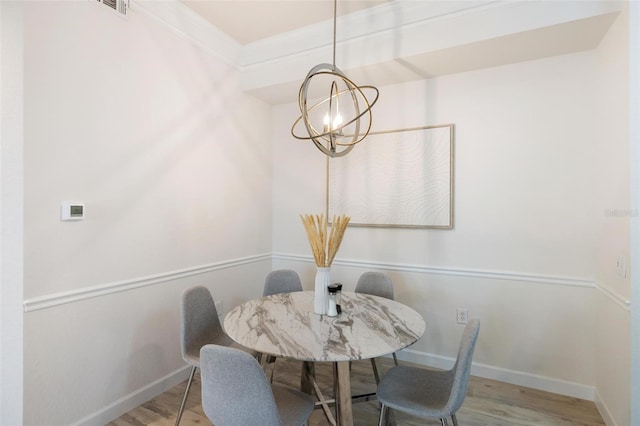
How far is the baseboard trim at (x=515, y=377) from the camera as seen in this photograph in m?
2.43

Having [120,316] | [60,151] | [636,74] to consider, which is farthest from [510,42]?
[120,316]

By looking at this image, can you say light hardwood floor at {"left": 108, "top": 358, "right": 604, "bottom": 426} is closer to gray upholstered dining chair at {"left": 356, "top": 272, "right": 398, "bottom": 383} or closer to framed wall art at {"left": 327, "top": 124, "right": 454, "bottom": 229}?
gray upholstered dining chair at {"left": 356, "top": 272, "right": 398, "bottom": 383}

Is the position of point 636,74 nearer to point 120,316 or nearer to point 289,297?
point 289,297

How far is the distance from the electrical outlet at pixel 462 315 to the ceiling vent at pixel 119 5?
3341 mm

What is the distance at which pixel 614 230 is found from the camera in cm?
207

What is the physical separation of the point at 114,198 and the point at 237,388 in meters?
1.54

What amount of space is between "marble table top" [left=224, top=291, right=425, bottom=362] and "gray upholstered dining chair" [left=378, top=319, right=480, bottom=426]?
229mm

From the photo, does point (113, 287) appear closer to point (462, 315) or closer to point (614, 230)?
point (462, 315)

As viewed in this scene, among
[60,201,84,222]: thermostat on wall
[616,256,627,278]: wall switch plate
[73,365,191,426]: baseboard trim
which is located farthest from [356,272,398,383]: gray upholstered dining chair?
[60,201,84,222]: thermostat on wall

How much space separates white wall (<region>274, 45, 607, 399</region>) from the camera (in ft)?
7.96

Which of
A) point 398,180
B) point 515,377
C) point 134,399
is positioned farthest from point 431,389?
point 134,399

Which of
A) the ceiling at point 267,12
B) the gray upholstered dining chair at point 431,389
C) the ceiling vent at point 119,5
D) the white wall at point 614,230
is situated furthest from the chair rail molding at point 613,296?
the ceiling vent at point 119,5

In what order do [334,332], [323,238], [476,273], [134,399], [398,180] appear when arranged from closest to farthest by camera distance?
1. [334,332]
2. [323,238]
3. [134,399]
4. [476,273]
5. [398,180]

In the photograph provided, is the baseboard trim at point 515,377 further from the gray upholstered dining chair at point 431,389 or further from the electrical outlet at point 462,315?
the gray upholstered dining chair at point 431,389
